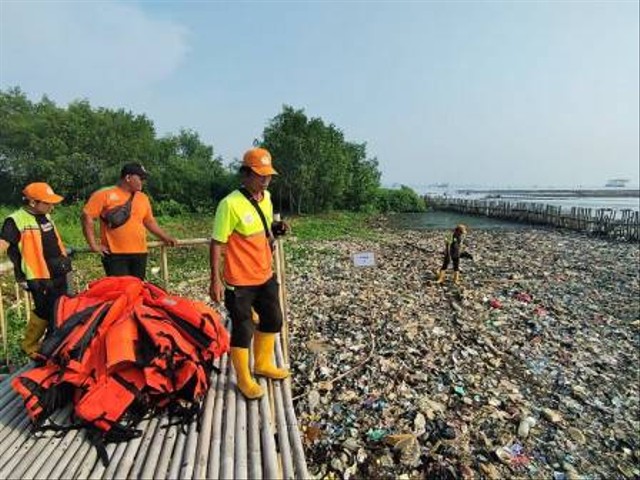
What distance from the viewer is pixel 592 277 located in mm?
11875

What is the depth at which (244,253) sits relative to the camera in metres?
3.11

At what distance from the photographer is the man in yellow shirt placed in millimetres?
3871

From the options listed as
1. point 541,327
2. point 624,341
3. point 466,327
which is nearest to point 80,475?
point 466,327

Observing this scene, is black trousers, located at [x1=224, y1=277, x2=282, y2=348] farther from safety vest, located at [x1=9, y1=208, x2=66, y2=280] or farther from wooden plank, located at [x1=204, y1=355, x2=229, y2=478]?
safety vest, located at [x1=9, y1=208, x2=66, y2=280]

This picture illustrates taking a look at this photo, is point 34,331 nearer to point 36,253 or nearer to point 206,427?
point 36,253

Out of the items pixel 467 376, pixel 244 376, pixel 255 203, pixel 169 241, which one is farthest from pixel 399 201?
pixel 244 376

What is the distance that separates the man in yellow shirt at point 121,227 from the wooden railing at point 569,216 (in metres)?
23.3

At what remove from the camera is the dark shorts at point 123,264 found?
156 inches

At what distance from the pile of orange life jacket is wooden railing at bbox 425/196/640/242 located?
23.6 meters

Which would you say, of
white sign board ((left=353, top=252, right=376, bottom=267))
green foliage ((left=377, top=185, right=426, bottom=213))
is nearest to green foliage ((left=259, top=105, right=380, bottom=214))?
green foliage ((left=377, top=185, right=426, bottom=213))

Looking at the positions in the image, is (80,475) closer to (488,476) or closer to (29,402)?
(29,402)

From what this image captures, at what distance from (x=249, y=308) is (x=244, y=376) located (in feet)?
1.60

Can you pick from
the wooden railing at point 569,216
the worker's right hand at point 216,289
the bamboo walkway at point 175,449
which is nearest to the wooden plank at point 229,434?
the bamboo walkway at point 175,449

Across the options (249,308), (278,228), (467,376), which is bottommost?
(467,376)
